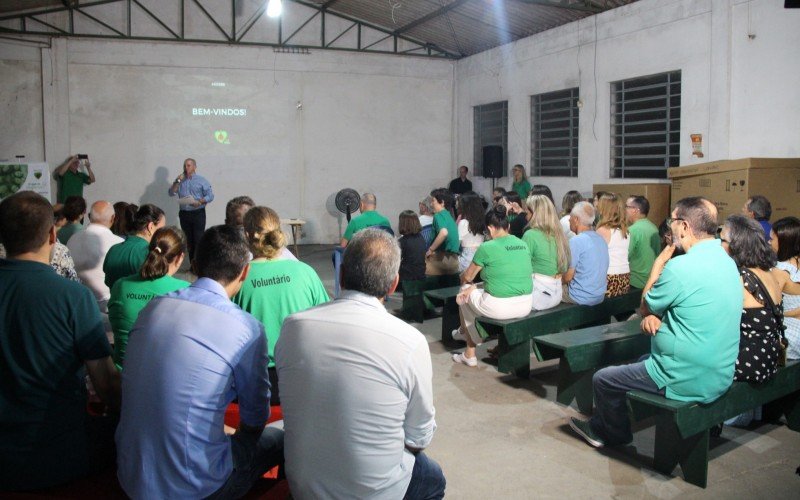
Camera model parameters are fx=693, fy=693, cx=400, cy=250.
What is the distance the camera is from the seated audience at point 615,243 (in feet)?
19.9

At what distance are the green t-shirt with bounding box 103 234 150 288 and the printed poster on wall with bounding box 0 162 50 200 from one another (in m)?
7.35

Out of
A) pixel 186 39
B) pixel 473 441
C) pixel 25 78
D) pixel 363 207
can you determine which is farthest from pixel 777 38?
pixel 25 78

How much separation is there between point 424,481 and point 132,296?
68.7 inches

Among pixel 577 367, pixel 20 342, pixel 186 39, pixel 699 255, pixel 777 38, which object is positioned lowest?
pixel 577 367

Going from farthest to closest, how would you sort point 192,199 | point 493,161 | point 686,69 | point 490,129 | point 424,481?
point 490,129, point 493,161, point 192,199, point 686,69, point 424,481

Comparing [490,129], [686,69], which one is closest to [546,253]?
[686,69]

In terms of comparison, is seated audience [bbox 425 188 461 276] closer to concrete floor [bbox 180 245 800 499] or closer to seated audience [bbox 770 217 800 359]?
concrete floor [bbox 180 245 800 499]

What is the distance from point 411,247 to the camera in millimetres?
6914

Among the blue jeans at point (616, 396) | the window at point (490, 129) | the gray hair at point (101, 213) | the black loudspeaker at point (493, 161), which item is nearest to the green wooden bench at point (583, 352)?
the blue jeans at point (616, 396)

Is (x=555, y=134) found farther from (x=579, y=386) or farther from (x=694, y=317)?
(x=694, y=317)

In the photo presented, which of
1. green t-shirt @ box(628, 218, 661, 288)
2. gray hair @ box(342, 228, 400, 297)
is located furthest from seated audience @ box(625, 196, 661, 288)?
gray hair @ box(342, 228, 400, 297)

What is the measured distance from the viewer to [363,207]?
729 cm

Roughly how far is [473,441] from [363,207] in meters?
3.71

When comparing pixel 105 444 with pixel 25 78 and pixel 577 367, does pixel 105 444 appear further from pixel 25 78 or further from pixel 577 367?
pixel 25 78
